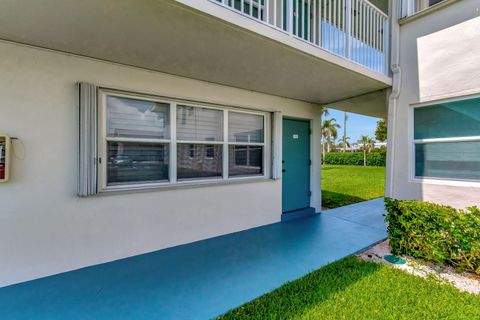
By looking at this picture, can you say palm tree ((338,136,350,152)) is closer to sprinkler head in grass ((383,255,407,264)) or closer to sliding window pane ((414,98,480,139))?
sliding window pane ((414,98,480,139))

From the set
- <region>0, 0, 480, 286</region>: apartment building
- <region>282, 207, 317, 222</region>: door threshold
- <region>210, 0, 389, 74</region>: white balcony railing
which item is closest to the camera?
<region>0, 0, 480, 286</region>: apartment building

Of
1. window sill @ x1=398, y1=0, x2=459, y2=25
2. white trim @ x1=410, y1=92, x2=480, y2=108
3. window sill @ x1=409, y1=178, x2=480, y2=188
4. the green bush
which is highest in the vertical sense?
window sill @ x1=398, y1=0, x2=459, y2=25

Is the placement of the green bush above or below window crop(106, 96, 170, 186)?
below

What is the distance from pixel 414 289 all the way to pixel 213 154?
334 cm

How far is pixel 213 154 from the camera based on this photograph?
14.2 ft

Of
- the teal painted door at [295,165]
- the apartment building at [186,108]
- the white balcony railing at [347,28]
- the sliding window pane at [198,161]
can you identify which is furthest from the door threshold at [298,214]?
the white balcony railing at [347,28]

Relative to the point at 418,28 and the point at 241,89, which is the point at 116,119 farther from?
the point at 418,28

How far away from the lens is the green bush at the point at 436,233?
286 cm

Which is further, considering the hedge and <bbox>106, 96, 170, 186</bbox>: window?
the hedge

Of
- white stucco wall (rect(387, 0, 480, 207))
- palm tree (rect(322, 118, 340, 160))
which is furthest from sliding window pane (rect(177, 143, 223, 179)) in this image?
palm tree (rect(322, 118, 340, 160))

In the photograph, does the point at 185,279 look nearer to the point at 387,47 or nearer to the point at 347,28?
the point at 347,28

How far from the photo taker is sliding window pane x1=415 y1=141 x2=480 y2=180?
11.0 feet

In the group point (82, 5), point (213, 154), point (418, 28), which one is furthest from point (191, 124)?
point (418, 28)

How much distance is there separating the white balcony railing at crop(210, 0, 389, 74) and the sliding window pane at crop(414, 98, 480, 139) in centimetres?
107
